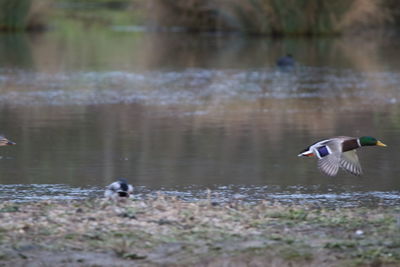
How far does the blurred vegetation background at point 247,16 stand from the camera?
36.7 meters

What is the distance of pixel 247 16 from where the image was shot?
3806 centimetres

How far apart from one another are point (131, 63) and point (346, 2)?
1309cm

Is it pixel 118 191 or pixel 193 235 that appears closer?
pixel 193 235

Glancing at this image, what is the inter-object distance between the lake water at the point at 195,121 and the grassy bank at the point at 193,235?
4.35ft

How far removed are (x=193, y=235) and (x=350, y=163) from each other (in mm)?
2502

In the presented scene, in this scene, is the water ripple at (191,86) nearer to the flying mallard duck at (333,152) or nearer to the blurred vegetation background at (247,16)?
the flying mallard duck at (333,152)

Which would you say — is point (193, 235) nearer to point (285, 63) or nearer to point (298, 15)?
point (285, 63)

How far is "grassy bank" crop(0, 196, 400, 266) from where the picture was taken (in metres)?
6.51

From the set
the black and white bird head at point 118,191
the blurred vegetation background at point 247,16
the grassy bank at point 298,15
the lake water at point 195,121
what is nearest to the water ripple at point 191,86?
the lake water at point 195,121

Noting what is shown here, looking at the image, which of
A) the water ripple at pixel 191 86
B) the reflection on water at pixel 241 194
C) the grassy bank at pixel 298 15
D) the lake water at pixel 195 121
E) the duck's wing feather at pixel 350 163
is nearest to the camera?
the reflection on water at pixel 241 194


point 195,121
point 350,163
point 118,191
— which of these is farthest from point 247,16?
point 118,191

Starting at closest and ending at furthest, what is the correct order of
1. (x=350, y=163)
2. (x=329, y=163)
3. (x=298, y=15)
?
(x=329, y=163) < (x=350, y=163) < (x=298, y=15)

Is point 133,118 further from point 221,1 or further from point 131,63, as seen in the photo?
point 221,1

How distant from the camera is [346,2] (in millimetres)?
36250
